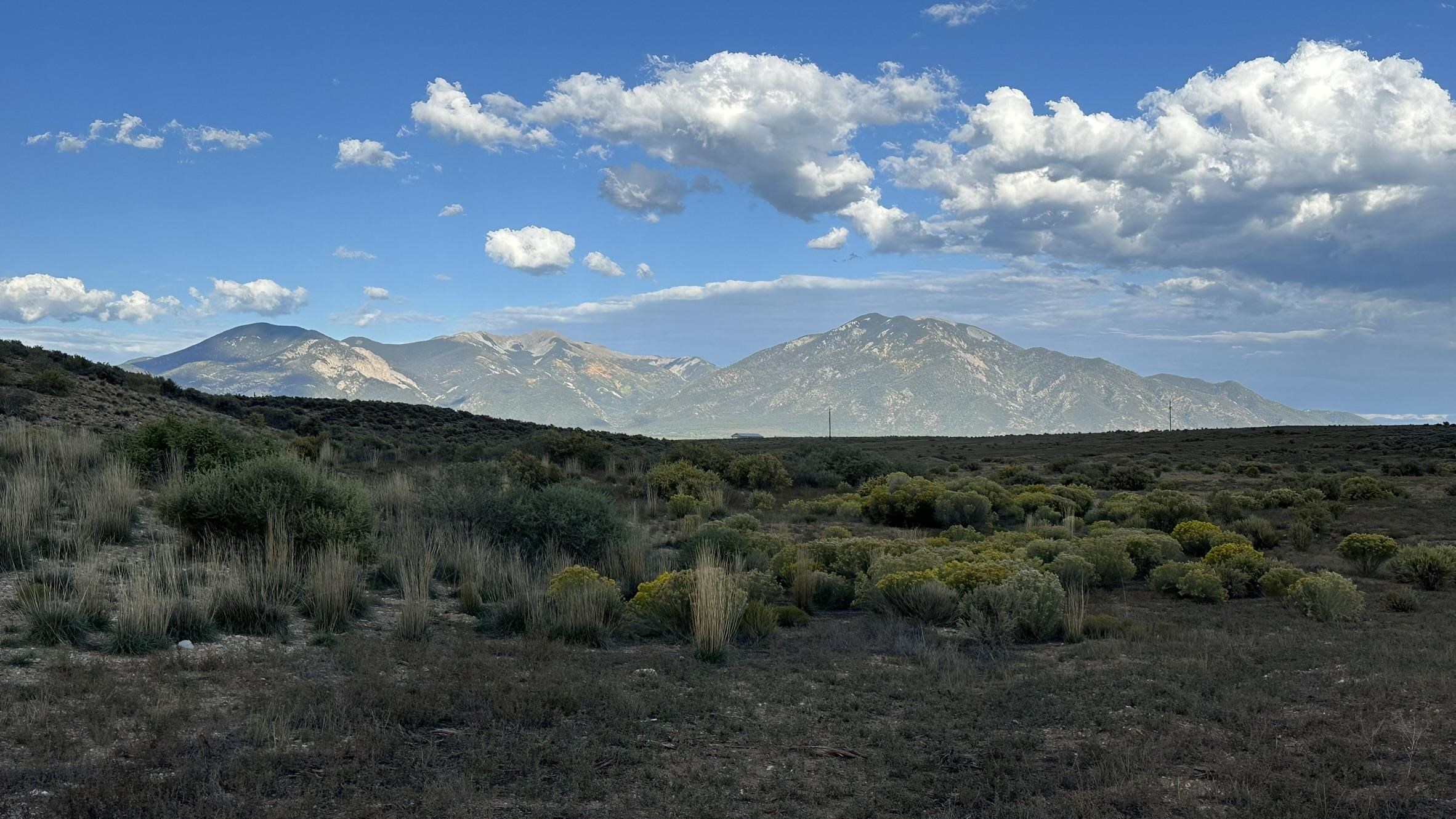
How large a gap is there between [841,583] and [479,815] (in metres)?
7.99

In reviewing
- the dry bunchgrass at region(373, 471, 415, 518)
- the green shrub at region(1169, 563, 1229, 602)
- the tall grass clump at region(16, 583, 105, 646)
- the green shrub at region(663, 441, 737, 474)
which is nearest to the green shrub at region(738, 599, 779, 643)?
the tall grass clump at region(16, 583, 105, 646)

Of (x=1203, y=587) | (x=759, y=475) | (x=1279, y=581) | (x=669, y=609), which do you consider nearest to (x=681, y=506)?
(x=759, y=475)

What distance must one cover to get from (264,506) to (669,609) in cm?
550

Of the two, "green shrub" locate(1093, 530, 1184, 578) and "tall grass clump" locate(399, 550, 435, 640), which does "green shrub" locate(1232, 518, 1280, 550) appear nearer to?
"green shrub" locate(1093, 530, 1184, 578)

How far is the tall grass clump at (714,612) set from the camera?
29.3 feet

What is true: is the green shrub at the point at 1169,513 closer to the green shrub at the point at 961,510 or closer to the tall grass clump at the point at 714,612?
the green shrub at the point at 961,510

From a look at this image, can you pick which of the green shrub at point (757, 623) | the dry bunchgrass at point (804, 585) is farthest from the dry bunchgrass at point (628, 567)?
the green shrub at point (757, 623)

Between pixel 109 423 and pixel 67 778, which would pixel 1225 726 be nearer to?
pixel 67 778

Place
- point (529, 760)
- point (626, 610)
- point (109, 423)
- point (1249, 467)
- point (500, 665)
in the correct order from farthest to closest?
point (1249, 467)
point (109, 423)
point (626, 610)
point (500, 665)
point (529, 760)

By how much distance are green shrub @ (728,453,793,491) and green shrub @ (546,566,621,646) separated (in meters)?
17.5

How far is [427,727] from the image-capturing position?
648 cm

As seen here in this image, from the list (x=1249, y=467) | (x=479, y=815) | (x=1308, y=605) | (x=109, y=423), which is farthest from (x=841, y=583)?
(x=1249, y=467)

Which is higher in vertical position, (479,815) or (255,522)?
(255,522)

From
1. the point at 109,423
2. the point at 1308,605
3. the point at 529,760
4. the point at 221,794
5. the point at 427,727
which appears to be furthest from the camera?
the point at 109,423
